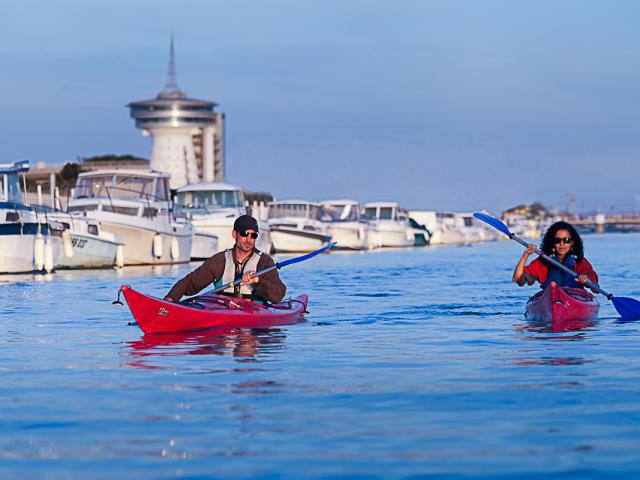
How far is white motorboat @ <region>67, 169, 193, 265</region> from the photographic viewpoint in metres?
40.9

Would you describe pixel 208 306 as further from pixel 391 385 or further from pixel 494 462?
pixel 494 462

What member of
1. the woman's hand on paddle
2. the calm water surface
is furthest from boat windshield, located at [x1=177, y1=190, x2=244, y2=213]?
the woman's hand on paddle

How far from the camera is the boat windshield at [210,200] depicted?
53.8 meters

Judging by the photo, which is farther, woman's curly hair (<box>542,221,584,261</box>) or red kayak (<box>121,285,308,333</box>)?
woman's curly hair (<box>542,221,584,261</box>)

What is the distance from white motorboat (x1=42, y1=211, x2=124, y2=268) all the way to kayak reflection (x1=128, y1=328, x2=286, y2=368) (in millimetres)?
22956

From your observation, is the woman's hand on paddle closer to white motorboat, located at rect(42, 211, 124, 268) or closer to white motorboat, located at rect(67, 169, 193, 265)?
white motorboat, located at rect(42, 211, 124, 268)

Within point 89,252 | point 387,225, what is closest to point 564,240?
point 89,252

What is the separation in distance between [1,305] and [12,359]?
9.34 m

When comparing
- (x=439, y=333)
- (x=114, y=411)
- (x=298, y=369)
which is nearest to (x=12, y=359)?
(x=298, y=369)

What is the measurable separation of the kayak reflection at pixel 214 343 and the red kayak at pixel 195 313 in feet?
0.31

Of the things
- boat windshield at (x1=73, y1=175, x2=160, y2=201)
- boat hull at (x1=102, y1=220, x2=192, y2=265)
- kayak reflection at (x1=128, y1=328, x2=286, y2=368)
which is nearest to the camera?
kayak reflection at (x1=128, y1=328, x2=286, y2=368)

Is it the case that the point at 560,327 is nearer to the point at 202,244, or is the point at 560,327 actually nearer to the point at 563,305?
the point at 563,305

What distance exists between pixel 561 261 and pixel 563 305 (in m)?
0.68

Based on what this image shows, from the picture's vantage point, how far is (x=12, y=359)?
472 inches
